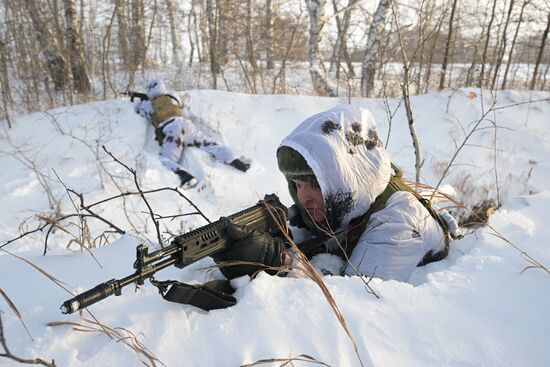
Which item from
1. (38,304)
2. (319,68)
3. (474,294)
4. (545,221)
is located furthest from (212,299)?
(319,68)

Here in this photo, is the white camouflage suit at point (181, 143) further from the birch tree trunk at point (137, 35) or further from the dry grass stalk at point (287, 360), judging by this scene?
the birch tree trunk at point (137, 35)

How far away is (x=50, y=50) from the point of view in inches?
285

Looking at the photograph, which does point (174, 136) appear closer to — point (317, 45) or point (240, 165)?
point (240, 165)

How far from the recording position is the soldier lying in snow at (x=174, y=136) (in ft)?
16.1

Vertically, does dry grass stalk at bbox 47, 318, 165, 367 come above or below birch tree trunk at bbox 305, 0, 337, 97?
below

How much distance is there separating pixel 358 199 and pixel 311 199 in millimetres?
222

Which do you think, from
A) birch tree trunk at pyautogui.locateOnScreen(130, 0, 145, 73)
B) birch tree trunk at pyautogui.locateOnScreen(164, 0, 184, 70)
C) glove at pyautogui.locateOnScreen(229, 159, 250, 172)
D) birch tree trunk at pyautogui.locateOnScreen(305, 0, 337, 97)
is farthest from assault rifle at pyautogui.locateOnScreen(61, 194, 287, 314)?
birch tree trunk at pyautogui.locateOnScreen(164, 0, 184, 70)

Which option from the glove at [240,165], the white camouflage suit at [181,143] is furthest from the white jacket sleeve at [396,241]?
the white camouflage suit at [181,143]

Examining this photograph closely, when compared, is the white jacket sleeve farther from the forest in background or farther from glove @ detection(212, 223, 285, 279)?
the forest in background

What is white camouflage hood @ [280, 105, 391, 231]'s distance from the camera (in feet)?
4.67

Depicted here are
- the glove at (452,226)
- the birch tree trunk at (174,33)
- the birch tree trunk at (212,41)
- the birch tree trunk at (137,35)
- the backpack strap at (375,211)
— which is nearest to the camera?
the backpack strap at (375,211)

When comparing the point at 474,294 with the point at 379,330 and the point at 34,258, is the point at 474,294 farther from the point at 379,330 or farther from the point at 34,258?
the point at 34,258

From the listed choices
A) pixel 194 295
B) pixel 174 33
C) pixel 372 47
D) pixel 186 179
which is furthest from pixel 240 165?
pixel 174 33

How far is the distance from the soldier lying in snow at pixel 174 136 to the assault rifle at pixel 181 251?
3.34m
